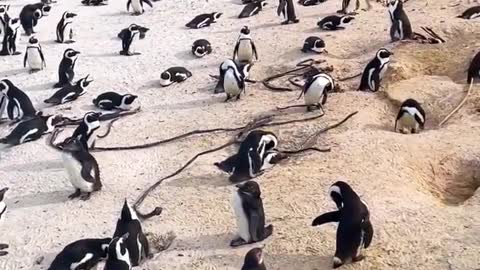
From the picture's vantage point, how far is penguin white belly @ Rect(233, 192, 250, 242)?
6.16 metres

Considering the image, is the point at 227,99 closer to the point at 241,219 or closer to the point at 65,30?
the point at 241,219

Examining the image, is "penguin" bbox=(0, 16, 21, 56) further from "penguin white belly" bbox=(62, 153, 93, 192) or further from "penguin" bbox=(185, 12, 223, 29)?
"penguin white belly" bbox=(62, 153, 93, 192)

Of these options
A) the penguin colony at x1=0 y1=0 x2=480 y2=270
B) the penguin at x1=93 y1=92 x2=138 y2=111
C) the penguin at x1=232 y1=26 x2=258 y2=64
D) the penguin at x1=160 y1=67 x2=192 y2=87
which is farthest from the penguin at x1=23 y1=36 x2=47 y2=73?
the penguin at x1=232 y1=26 x2=258 y2=64

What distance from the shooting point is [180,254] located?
20.5 feet

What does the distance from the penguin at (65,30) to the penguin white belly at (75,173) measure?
5.28 metres

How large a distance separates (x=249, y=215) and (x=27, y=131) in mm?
3572

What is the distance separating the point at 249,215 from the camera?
6.12m

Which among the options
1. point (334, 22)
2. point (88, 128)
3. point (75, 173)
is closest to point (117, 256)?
point (75, 173)

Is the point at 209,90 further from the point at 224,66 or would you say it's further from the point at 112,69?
the point at 112,69

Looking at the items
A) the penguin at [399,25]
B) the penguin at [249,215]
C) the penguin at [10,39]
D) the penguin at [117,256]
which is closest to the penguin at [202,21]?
the penguin at [10,39]

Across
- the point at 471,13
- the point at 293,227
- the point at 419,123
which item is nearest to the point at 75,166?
the point at 293,227

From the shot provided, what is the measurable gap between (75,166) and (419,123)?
Answer: 3.60 metres

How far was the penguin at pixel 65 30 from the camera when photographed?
40.1 ft

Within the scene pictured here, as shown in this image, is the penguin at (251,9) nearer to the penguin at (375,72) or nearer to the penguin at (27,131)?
the penguin at (375,72)
